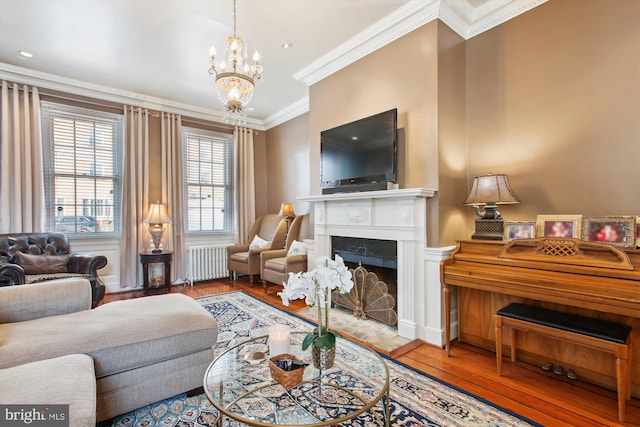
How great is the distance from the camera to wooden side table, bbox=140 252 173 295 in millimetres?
4430

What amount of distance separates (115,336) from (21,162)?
3.67m

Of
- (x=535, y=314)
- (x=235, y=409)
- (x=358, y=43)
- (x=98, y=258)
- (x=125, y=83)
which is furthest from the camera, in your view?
(x=125, y=83)

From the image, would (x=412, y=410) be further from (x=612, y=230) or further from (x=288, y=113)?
(x=288, y=113)

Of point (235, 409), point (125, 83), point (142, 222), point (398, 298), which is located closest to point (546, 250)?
point (398, 298)

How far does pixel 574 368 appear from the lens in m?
2.09

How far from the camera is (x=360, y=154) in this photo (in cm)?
320

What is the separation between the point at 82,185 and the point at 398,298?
4.55 meters

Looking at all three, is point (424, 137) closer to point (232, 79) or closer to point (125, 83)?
point (232, 79)

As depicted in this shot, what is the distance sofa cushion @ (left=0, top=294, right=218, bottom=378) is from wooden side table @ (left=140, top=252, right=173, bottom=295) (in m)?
2.63

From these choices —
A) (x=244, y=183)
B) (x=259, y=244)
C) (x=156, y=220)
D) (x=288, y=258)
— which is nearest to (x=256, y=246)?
(x=259, y=244)

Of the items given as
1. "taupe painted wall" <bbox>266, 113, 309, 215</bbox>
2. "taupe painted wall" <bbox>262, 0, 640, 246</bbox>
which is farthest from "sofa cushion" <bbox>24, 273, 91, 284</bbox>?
"taupe painted wall" <bbox>262, 0, 640, 246</bbox>

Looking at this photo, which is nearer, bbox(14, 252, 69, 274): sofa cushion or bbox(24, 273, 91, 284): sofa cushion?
bbox(24, 273, 91, 284): sofa cushion

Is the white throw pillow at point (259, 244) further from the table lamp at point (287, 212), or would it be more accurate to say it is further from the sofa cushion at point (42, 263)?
the sofa cushion at point (42, 263)

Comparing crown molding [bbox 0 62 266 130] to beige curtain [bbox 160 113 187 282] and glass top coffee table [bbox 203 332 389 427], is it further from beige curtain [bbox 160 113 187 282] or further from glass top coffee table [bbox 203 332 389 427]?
glass top coffee table [bbox 203 332 389 427]
